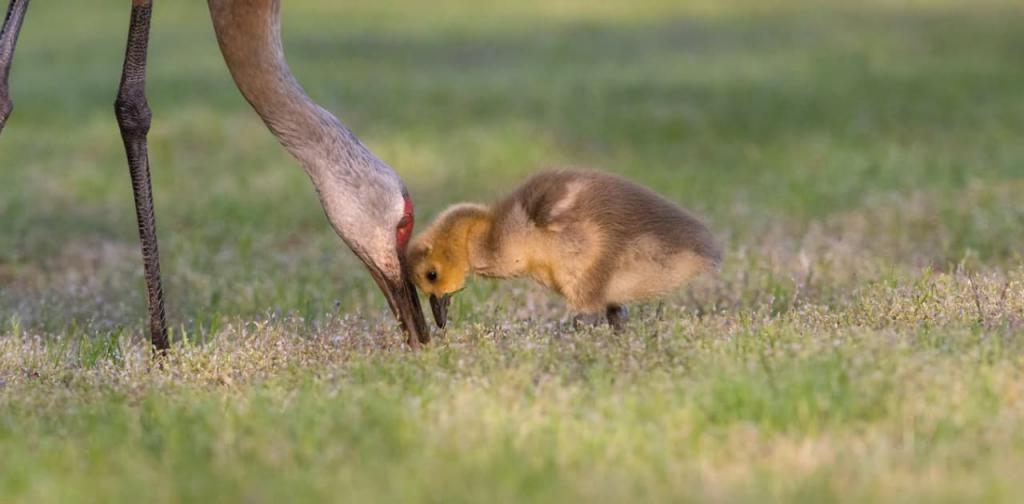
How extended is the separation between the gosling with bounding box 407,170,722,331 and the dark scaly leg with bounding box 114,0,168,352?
1.23m

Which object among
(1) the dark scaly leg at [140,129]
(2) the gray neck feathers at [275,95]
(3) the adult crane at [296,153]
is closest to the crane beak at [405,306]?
(3) the adult crane at [296,153]

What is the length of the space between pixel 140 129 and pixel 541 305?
232 centimetres

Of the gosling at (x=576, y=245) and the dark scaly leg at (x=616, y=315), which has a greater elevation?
the gosling at (x=576, y=245)

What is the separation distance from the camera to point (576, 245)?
6.64 m

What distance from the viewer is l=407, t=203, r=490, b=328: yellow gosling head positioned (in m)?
6.75

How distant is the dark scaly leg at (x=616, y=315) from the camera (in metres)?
6.90

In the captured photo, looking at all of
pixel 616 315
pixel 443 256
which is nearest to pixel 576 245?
pixel 616 315

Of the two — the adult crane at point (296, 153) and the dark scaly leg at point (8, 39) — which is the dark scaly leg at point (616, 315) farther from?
the dark scaly leg at point (8, 39)

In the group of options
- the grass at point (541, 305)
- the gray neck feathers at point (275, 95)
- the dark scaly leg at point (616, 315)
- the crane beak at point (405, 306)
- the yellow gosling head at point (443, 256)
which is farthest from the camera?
the dark scaly leg at point (616, 315)

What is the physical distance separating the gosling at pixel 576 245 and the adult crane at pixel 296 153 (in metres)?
0.25

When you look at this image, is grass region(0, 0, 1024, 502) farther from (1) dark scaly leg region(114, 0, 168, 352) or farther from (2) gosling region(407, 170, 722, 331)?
(1) dark scaly leg region(114, 0, 168, 352)

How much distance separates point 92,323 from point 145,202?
1.12m

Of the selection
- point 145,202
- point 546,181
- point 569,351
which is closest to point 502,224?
point 546,181

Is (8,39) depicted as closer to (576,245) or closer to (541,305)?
A: (576,245)
